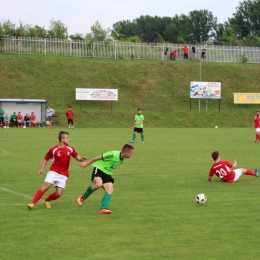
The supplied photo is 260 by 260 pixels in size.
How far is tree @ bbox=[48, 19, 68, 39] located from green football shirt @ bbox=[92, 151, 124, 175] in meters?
65.4

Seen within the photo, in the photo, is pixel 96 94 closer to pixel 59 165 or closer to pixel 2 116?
pixel 2 116

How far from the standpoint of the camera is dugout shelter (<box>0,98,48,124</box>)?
156ft

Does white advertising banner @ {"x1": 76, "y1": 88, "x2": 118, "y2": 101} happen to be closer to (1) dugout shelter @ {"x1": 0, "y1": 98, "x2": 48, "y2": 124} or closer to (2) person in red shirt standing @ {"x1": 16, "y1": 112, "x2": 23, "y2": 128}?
(1) dugout shelter @ {"x1": 0, "y1": 98, "x2": 48, "y2": 124}

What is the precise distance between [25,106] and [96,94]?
8884mm

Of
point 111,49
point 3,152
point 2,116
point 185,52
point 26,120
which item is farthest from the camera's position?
point 185,52

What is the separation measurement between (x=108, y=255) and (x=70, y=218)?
2.60 meters

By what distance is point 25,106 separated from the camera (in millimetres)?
48219

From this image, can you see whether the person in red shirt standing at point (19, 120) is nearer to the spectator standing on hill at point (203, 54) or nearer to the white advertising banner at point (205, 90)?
the white advertising banner at point (205, 90)

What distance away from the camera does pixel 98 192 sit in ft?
43.1

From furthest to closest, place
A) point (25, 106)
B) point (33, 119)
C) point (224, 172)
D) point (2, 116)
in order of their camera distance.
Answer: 1. point (25, 106)
2. point (33, 119)
3. point (2, 116)
4. point (224, 172)

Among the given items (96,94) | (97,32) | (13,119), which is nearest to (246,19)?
(97,32)

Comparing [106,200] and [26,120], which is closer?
[106,200]

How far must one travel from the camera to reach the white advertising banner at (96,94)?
177 feet

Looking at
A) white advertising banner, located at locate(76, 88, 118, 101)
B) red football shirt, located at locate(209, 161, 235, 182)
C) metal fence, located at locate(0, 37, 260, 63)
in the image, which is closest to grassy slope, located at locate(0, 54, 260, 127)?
white advertising banner, located at locate(76, 88, 118, 101)
